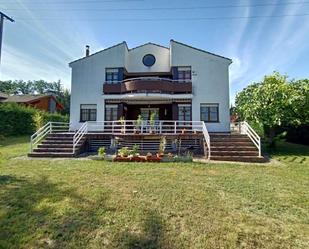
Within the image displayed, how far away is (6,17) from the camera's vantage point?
432 inches

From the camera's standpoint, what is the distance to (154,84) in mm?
20656

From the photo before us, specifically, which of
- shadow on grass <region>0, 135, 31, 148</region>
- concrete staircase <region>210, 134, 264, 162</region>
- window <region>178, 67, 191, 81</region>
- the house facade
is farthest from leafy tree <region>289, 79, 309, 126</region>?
shadow on grass <region>0, 135, 31, 148</region>

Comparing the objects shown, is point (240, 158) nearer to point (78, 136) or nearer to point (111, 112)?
point (78, 136)

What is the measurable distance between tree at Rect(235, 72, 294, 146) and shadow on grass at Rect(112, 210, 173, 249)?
14503 millimetres

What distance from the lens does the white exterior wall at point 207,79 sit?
2119 centimetres

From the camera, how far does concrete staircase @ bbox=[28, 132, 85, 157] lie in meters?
15.0

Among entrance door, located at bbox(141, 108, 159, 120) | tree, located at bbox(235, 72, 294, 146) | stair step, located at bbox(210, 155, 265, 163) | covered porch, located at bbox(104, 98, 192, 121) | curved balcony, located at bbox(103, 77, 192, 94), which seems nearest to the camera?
stair step, located at bbox(210, 155, 265, 163)

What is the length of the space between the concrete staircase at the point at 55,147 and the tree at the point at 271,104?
12.2 m

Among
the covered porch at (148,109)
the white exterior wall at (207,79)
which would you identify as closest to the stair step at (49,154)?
the covered porch at (148,109)

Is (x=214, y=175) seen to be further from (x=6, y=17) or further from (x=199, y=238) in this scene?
(x=6, y=17)

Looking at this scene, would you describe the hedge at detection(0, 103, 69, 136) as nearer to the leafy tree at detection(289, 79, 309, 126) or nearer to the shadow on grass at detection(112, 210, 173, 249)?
the leafy tree at detection(289, 79, 309, 126)

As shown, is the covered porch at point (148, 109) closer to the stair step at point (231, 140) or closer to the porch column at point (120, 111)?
the porch column at point (120, 111)

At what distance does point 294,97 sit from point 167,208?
14.4 meters

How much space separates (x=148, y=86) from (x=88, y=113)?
19.9 feet
